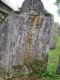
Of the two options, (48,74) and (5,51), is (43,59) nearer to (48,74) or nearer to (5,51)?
(48,74)

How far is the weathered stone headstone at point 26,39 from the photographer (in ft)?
33.3

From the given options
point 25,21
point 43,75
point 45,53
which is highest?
point 25,21

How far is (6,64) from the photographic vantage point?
10.2 meters

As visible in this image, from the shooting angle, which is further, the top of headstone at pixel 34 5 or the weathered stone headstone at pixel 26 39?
the top of headstone at pixel 34 5

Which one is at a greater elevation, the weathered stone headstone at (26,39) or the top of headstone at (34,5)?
the top of headstone at (34,5)

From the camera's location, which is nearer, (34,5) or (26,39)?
(26,39)

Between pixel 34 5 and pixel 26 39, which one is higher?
pixel 34 5

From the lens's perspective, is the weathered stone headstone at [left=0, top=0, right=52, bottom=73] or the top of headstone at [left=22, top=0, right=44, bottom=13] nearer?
the weathered stone headstone at [left=0, top=0, right=52, bottom=73]

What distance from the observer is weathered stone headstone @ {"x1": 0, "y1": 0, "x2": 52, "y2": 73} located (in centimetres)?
1015

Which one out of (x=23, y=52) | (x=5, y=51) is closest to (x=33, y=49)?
(x=23, y=52)

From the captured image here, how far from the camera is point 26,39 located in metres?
10.4

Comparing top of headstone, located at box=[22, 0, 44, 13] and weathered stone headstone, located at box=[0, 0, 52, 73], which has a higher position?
top of headstone, located at box=[22, 0, 44, 13]

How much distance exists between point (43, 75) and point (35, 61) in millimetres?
587

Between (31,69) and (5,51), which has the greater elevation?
(5,51)
